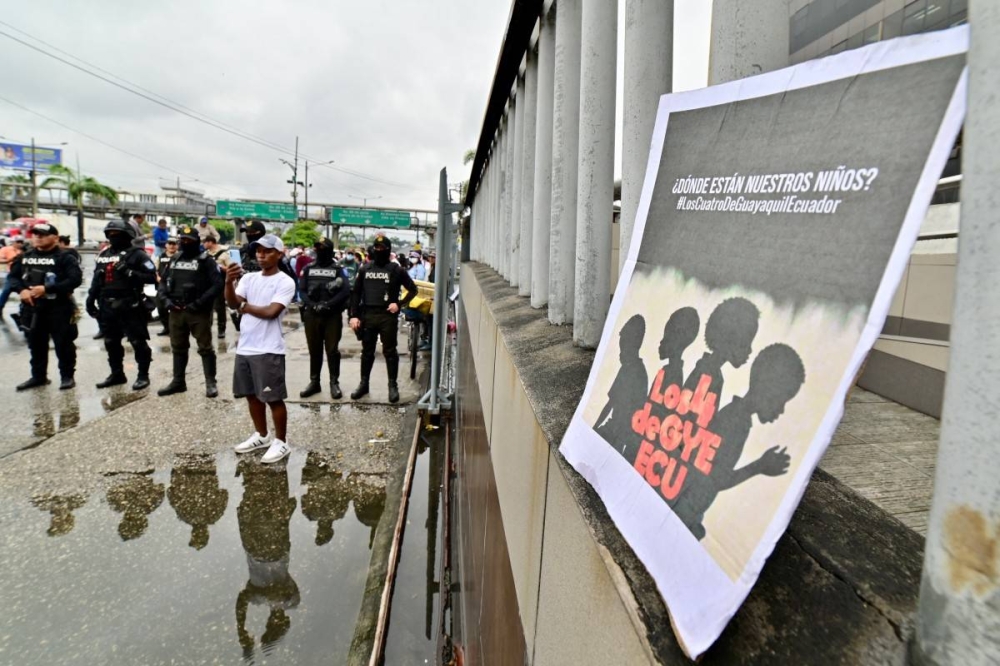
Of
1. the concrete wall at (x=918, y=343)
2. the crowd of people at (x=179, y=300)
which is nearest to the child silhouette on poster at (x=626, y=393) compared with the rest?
the concrete wall at (x=918, y=343)

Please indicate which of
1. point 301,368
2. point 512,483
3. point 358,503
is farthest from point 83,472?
point 512,483

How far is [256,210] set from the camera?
51469mm

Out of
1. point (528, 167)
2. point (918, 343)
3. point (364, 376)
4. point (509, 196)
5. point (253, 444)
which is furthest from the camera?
point (364, 376)

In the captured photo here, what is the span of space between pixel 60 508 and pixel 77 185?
6556 cm

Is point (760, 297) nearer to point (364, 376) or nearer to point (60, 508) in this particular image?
point (60, 508)

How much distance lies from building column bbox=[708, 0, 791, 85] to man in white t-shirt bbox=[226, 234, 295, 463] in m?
4.12

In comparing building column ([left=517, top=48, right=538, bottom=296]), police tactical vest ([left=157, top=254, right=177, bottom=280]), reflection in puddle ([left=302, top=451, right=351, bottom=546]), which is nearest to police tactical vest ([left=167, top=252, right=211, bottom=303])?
police tactical vest ([left=157, top=254, right=177, bottom=280])

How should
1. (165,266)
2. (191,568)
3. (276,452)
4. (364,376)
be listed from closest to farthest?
(191,568), (276,452), (364,376), (165,266)

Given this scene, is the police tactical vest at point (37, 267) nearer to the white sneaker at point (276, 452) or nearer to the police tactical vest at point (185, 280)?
the police tactical vest at point (185, 280)

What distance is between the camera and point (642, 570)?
0.82 meters

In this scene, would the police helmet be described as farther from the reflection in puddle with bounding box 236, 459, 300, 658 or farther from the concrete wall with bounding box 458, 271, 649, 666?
the concrete wall with bounding box 458, 271, 649, 666

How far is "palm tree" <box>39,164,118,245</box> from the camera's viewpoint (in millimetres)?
48625

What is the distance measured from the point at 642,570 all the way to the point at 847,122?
0.69 meters

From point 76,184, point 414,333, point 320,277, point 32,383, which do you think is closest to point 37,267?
point 32,383
